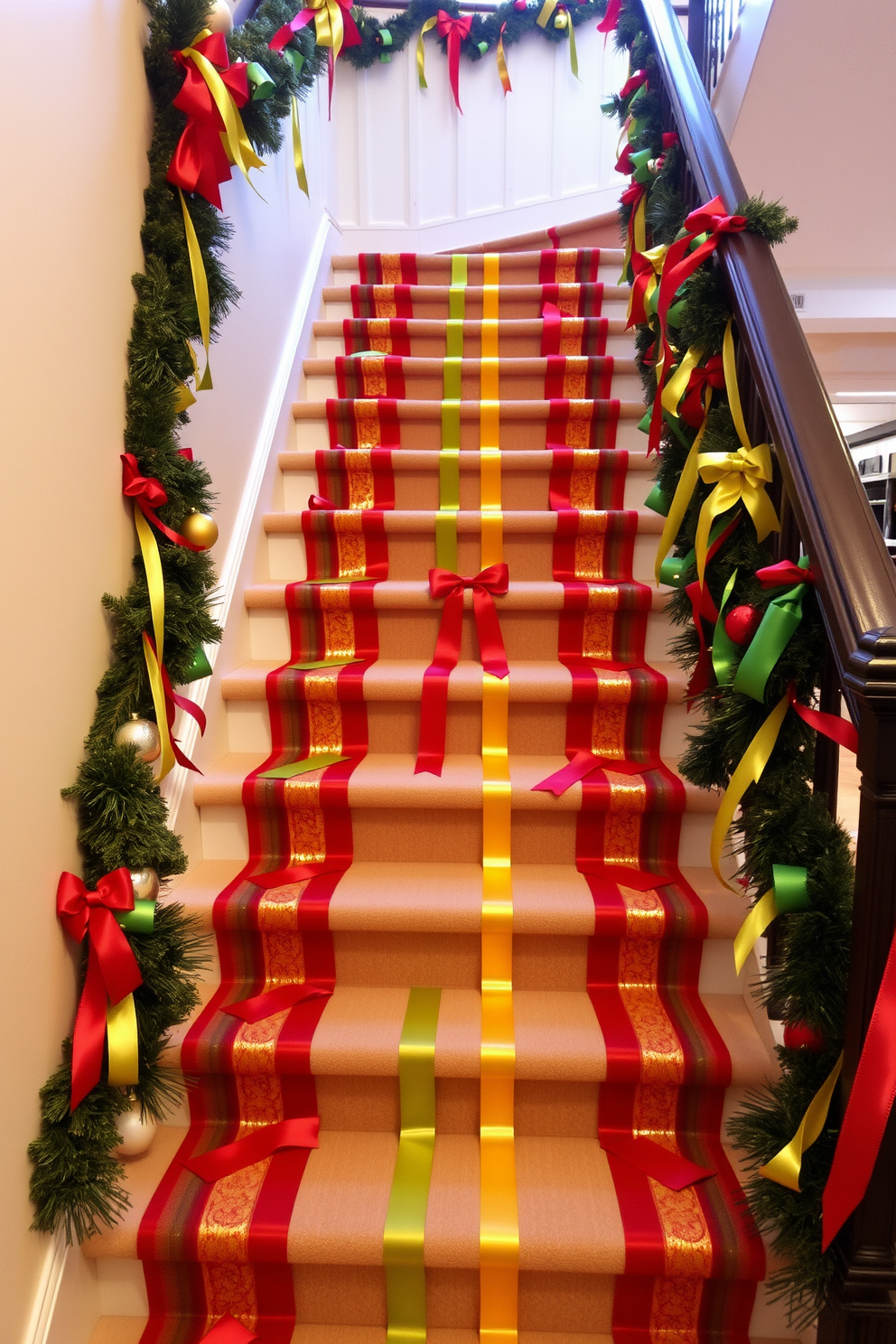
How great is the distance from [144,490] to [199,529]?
0.11 metres

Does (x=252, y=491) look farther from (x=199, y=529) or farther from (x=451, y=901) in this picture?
(x=451, y=901)

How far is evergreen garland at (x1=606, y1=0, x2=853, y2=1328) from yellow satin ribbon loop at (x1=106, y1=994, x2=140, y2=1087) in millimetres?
829

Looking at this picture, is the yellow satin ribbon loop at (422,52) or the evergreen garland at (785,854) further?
the yellow satin ribbon loop at (422,52)

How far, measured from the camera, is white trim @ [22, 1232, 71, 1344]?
104 centimetres

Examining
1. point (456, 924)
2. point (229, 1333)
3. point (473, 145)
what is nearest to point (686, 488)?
point (456, 924)

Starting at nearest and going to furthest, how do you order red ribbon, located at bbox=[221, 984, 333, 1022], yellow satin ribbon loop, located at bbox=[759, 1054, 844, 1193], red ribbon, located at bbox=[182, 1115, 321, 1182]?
yellow satin ribbon loop, located at bbox=[759, 1054, 844, 1193]
red ribbon, located at bbox=[182, 1115, 321, 1182]
red ribbon, located at bbox=[221, 984, 333, 1022]

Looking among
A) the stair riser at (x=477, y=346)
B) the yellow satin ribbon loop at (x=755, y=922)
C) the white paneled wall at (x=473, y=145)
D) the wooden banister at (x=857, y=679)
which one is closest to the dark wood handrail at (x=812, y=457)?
the wooden banister at (x=857, y=679)

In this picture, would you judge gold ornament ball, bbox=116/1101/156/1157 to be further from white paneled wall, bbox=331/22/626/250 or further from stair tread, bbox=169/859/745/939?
white paneled wall, bbox=331/22/626/250

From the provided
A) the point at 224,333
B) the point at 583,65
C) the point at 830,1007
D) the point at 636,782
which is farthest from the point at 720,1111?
the point at 583,65

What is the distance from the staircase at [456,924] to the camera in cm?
114

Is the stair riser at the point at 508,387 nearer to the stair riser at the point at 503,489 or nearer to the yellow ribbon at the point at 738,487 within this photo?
the stair riser at the point at 503,489

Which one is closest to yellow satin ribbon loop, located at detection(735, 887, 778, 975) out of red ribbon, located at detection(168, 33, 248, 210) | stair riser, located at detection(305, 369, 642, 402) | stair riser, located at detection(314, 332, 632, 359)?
red ribbon, located at detection(168, 33, 248, 210)

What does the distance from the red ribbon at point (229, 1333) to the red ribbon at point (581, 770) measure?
→ 3.01 feet

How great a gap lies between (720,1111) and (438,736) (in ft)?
2.69
